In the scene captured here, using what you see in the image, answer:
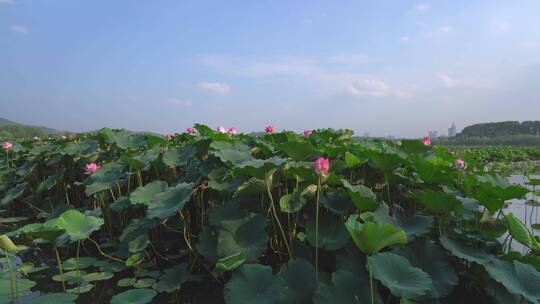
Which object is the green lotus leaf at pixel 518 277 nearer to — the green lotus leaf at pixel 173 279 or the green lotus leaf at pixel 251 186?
the green lotus leaf at pixel 251 186

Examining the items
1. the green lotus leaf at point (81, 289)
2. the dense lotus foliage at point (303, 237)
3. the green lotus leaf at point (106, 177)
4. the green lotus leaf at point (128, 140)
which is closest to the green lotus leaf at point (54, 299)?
the dense lotus foliage at point (303, 237)

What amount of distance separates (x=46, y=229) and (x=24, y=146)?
4.33 m

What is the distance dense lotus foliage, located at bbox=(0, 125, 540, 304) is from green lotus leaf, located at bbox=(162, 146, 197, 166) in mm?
11

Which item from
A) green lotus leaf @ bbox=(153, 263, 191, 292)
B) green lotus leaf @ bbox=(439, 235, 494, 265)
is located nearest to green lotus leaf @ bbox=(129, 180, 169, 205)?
green lotus leaf @ bbox=(153, 263, 191, 292)

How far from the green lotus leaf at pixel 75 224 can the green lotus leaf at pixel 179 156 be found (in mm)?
708

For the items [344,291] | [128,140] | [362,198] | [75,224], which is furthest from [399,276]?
[128,140]

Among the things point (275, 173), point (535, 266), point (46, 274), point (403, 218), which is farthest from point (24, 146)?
point (535, 266)

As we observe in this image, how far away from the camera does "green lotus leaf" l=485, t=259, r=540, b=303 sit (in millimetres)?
1253

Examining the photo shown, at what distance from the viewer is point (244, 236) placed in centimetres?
167

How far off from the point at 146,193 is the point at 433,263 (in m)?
1.65

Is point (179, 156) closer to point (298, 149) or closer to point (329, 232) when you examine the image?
point (298, 149)

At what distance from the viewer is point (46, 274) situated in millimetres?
2252

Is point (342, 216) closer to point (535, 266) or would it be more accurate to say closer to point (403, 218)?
point (403, 218)

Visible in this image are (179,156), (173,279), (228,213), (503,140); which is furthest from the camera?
(503,140)
